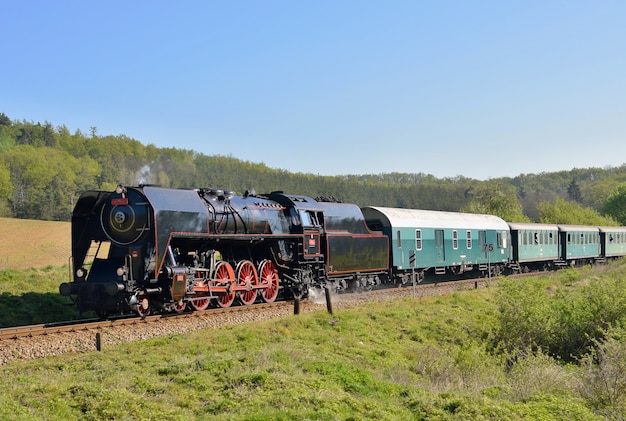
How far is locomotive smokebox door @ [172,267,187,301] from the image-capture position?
15742 mm

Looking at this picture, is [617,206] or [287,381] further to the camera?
[617,206]

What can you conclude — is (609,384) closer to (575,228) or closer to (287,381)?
(287,381)

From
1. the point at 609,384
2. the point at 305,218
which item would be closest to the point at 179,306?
the point at 305,218

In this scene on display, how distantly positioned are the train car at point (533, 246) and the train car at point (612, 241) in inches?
386

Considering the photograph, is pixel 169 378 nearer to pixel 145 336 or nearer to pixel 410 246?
pixel 145 336

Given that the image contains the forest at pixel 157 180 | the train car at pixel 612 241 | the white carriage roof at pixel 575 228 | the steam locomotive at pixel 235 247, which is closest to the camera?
the steam locomotive at pixel 235 247

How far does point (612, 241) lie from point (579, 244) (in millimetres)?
8873

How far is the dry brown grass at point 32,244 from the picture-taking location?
36.2 meters

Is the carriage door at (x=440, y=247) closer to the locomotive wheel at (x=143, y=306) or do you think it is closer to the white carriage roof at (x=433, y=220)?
the white carriage roof at (x=433, y=220)

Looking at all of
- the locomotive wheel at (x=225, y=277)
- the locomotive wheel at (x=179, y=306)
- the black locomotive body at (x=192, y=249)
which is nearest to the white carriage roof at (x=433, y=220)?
the black locomotive body at (x=192, y=249)

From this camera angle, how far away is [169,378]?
9938 mm

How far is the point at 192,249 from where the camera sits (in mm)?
17750

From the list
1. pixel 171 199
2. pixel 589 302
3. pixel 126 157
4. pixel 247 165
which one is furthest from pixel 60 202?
pixel 589 302

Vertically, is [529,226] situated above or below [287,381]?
above
